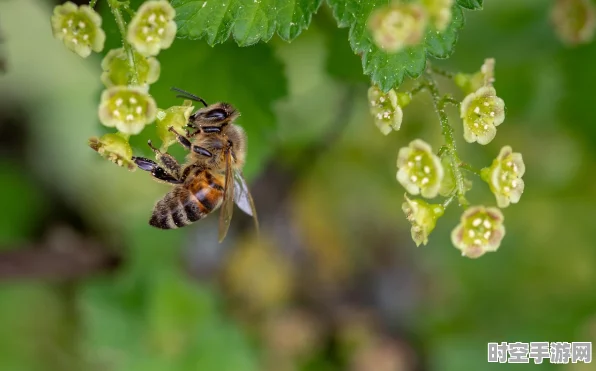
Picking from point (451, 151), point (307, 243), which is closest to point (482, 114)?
point (451, 151)

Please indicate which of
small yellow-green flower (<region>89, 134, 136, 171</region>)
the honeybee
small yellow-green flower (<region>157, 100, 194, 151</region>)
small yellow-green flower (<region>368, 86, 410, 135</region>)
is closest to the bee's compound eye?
the honeybee

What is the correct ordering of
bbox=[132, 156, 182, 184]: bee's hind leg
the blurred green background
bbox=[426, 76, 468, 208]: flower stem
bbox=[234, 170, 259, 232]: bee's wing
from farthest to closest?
the blurred green background → bbox=[234, 170, 259, 232]: bee's wing → bbox=[132, 156, 182, 184]: bee's hind leg → bbox=[426, 76, 468, 208]: flower stem

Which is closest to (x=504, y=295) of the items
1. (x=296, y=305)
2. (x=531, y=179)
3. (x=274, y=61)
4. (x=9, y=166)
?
(x=531, y=179)

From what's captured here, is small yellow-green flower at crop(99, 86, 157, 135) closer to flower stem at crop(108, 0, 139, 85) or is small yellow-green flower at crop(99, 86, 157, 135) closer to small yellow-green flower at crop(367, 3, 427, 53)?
flower stem at crop(108, 0, 139, 85)

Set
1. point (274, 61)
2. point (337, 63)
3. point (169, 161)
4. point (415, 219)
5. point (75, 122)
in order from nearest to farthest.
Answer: point (415, 219) < point (169, 161) < point (274, 61) < point (337, 63) < point (75, 122)

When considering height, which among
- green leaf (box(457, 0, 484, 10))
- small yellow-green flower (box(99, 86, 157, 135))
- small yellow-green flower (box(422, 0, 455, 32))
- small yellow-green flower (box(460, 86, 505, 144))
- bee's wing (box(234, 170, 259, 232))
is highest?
green leaf (box(457, 0, 484, 10))

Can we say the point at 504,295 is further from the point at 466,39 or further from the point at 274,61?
the point at 274,61
